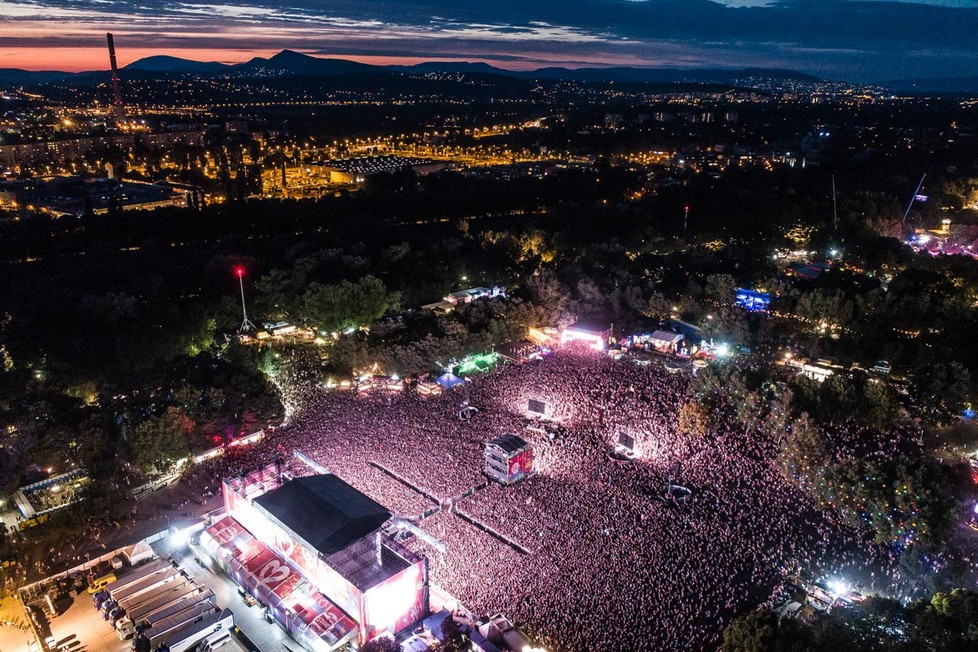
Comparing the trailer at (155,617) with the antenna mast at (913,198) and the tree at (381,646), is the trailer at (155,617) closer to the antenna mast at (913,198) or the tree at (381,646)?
the tree at (381,646)

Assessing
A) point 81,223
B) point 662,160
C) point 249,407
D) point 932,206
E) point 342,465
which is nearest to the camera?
point 342,465

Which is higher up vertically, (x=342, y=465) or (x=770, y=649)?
(x=770, y=649)

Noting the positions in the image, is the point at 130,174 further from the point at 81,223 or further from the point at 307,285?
the point at 307,285

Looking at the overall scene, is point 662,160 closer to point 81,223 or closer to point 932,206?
point 932,206

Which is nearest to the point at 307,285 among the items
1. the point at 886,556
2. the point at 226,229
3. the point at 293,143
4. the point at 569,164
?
the point at 226,229

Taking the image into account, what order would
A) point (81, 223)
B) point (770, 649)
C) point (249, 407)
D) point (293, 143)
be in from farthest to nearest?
1. point (293, 143)
2. point (81, 223)
3. point (249, 407)
4. point (770, 649)

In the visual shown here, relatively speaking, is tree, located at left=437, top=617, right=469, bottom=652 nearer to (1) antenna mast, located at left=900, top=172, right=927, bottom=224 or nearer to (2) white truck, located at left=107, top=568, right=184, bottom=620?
(2) white truck, located at left=107, top=568, right=184, bottom=620

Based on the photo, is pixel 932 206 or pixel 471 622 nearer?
pixel 471 622
